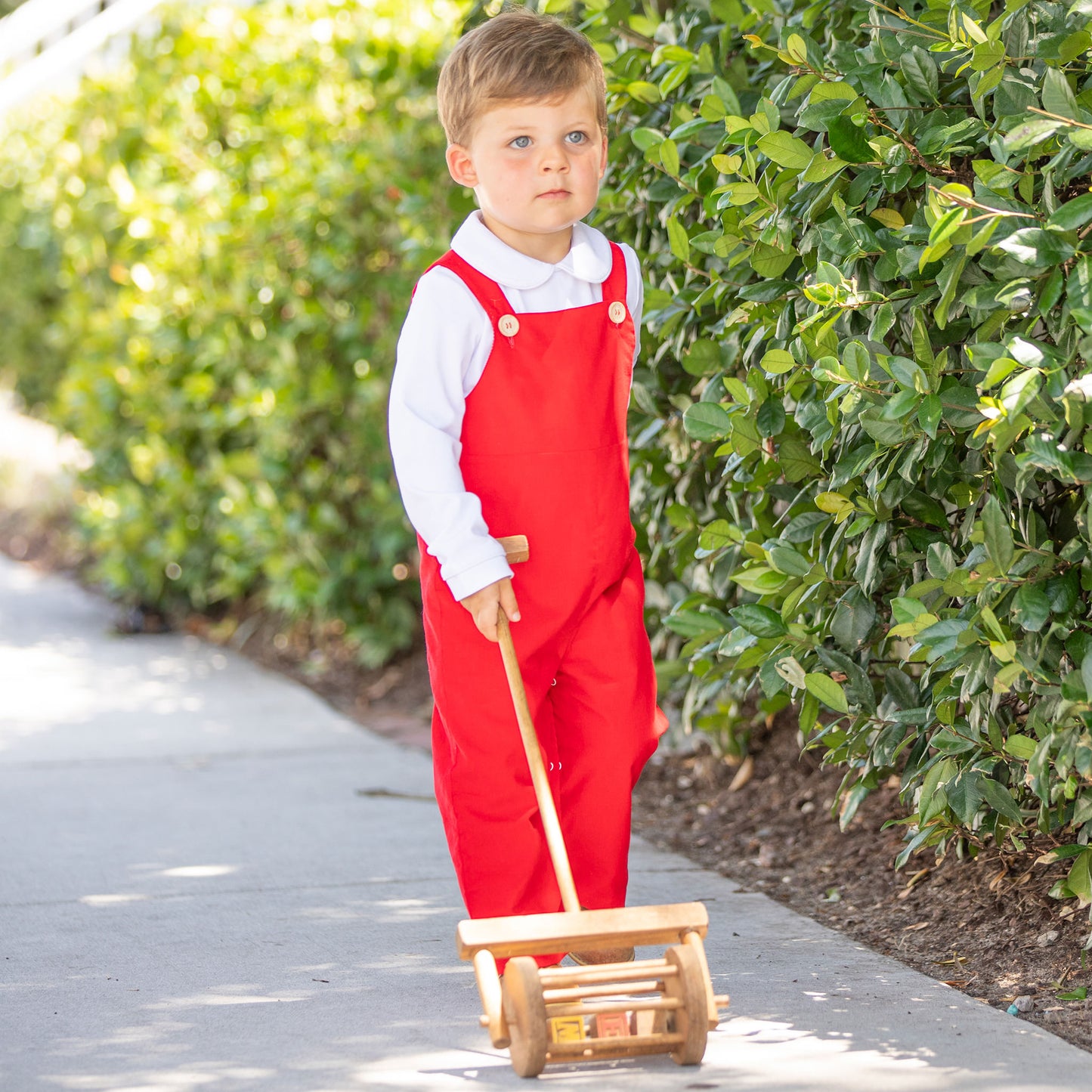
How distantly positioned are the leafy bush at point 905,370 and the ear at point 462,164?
0.45 metres

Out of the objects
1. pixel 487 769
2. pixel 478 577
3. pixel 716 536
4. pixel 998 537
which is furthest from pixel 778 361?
pixel 487 769

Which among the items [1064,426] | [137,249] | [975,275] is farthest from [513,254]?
[137,249]

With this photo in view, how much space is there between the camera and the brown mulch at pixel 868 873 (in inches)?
102

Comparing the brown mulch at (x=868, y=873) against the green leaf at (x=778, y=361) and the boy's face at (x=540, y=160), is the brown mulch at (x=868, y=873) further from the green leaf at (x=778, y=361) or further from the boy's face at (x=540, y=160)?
the boy's face at (x=540, y=160)

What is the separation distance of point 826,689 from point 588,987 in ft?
2.41

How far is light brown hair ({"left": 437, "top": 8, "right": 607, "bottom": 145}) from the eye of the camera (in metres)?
2.40

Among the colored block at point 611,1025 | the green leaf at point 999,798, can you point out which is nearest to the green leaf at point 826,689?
the green leaf at point 999,798

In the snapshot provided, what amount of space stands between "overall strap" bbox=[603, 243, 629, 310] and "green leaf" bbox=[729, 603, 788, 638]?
0.59m

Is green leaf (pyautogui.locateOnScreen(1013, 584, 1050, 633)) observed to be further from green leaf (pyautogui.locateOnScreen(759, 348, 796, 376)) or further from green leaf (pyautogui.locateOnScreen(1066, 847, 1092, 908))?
green leaf (pyautogui.locateOnScreen(759, 348, 796, 376))

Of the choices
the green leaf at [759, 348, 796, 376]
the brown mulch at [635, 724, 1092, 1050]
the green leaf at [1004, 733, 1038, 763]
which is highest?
the green leaf at [759, 348, 796, 376]

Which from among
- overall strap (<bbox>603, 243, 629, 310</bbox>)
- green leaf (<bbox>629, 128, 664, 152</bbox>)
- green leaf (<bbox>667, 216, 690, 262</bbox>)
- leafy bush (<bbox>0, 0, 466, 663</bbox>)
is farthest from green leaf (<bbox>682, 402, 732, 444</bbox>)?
leafy bush (<bbox>0, 0, 466, 663</bbox>)

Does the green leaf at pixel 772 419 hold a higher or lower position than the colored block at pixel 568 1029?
higher

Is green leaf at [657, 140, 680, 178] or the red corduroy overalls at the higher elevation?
green leaf at [657, 140, 680, 178]

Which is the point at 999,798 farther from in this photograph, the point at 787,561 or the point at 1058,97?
the point at 1058,97
